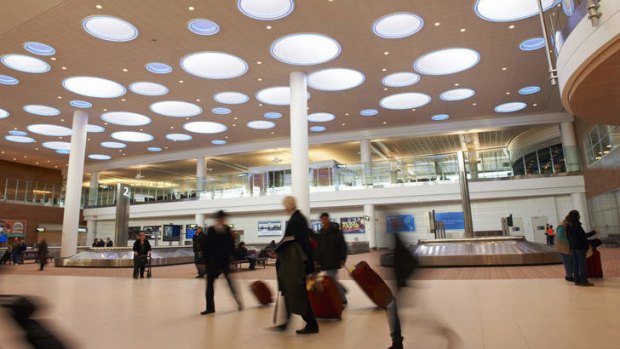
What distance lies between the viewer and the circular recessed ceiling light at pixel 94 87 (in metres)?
20.5

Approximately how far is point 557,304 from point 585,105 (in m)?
5.79

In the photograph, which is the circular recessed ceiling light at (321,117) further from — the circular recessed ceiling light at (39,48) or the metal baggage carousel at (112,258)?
the circular recessed ceiling light at (39,48)

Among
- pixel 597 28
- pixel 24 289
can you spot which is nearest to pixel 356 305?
pixel 597 28

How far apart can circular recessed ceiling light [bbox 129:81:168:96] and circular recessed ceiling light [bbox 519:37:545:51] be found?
59.6 feet

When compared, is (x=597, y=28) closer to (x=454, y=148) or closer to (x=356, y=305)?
(x=356, y=305)

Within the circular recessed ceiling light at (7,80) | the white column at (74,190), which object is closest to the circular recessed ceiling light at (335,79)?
the white column at (74,190)

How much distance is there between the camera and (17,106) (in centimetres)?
2361

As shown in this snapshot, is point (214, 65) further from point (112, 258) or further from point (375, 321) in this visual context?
point (375, 321)

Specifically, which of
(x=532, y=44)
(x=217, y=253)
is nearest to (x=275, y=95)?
(x=532, y=44)

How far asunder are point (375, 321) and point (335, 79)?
1794cm

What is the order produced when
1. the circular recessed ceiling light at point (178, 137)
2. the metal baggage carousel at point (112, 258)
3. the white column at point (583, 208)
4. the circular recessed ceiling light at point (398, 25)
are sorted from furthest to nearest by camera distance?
1. the circular recessed ceiling light at point (178, 137)
2. the white column at point (583, 208)
3. the metal baggage carousel at point (112, 258)
4. the circular recessed ceiling light at point (398, 25)

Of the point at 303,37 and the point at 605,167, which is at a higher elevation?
the point at 303,37

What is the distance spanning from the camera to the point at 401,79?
2139 centimetres

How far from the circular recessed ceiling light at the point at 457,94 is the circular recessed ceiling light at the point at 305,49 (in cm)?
877
